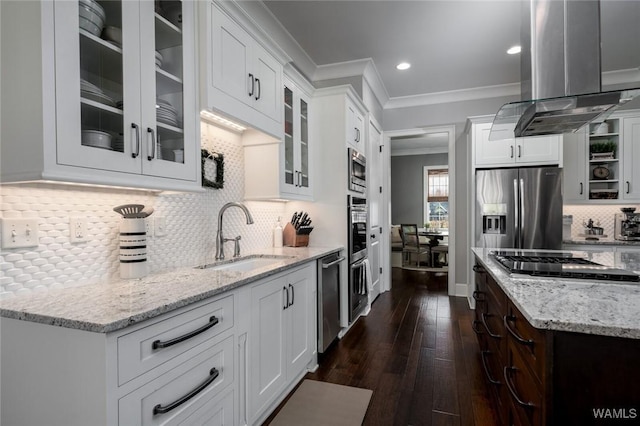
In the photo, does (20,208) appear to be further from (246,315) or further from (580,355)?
(580,355)

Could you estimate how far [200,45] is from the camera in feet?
5.82

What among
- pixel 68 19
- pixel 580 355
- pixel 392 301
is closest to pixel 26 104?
pixel 68 19

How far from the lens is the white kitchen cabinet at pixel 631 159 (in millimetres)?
3787

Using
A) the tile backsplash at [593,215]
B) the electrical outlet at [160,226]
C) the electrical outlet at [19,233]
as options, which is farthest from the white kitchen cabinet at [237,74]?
the tile backsplash at [593,215]

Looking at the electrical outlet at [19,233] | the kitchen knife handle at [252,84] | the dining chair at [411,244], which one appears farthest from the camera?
the dining chair at [411,244]

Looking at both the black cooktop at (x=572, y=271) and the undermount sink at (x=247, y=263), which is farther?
the undermount sink at (x=247, y=263)

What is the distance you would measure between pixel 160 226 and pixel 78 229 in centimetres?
46

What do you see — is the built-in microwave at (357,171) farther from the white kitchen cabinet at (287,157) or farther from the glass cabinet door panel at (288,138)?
the glass cabinet door panel at (288,138)

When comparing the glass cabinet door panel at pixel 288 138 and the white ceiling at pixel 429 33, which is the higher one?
the white ceiling at pixel 429 33

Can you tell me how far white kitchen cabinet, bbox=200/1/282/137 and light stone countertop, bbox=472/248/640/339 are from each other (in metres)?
1.76

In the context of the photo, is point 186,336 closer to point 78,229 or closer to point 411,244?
point 78,229

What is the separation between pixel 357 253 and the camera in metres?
3.42

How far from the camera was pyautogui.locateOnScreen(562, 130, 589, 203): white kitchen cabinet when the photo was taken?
3.92m

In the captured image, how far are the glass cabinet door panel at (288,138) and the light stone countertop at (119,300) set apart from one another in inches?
51.1
